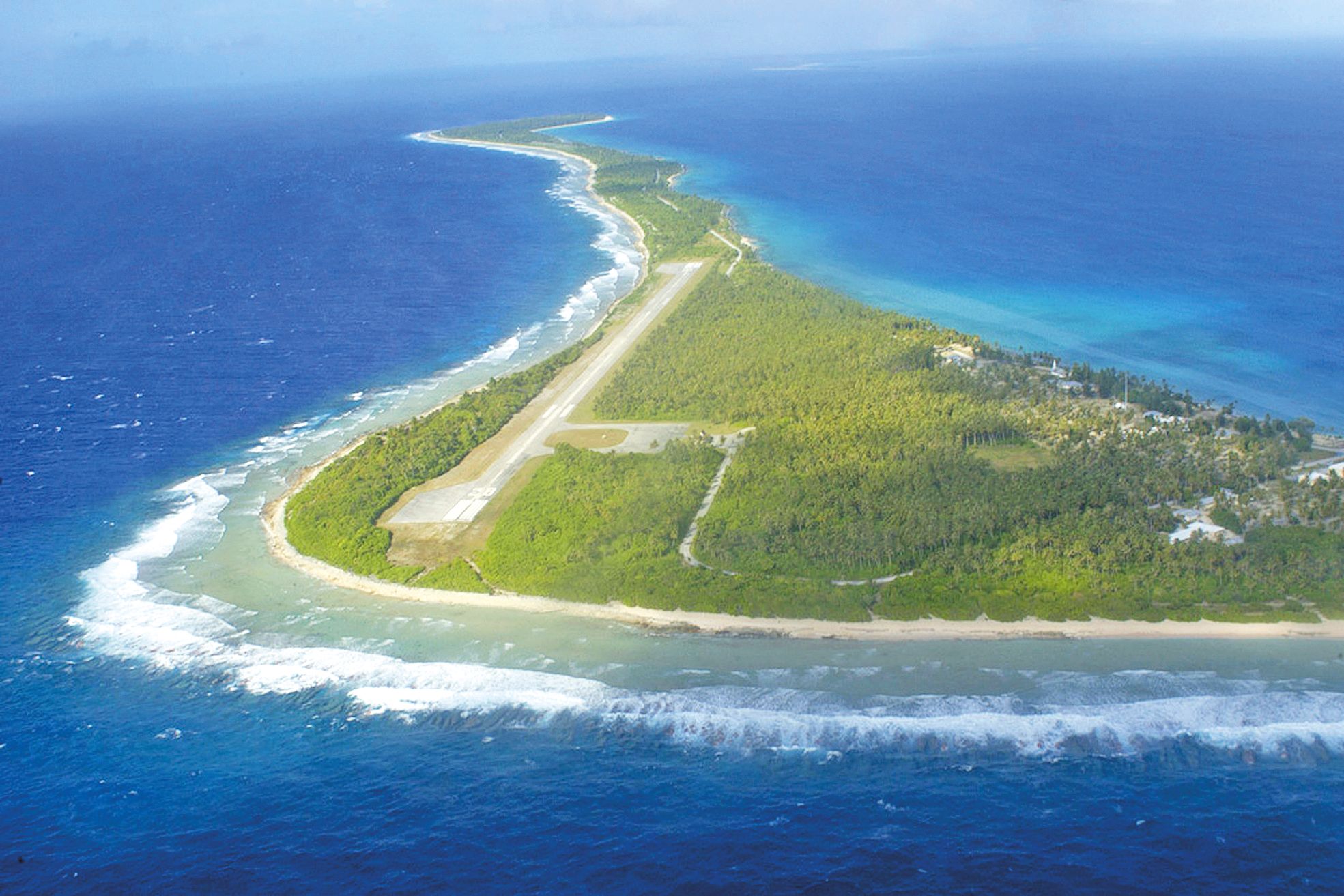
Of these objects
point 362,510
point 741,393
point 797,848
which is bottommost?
point 797,848

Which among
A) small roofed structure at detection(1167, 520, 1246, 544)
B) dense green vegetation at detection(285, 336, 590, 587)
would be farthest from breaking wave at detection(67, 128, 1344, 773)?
small roofed structure at detection(1167, 520, 1246, 544)

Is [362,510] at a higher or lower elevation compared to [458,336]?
lower

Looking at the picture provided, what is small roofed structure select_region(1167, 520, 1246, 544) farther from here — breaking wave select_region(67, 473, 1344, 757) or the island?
breaking wave select_region(67, 473, 1344, 757)

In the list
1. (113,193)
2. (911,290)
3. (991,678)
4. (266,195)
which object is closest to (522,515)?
(991,678)

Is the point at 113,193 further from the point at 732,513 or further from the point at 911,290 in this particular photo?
the point at 732,513

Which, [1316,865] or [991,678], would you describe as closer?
→ [1316,865]

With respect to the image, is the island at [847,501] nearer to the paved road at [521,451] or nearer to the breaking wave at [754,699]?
the paved road at [521,451]

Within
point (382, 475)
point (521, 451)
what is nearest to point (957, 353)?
point (521, 451)
